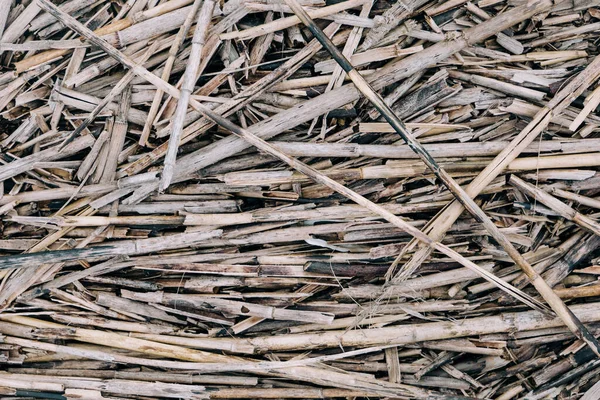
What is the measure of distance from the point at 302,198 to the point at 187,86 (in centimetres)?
60

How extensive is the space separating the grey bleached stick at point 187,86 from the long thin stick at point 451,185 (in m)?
0.31

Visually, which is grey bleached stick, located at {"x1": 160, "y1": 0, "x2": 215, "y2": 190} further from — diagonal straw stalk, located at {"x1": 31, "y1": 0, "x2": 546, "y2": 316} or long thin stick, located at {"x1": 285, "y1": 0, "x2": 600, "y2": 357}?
long thin stick, located at {"x1": 285, "y1": 0, "x2": 600, "y2": 357}

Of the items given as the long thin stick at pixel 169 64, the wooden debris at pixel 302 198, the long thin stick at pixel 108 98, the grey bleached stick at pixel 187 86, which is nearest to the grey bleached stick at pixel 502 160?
the wooden debris at pixel 302 198

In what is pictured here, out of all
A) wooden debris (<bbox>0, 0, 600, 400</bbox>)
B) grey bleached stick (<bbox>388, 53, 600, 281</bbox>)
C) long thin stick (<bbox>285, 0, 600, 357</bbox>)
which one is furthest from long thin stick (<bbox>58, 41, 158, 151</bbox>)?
grey bleached stick (<bbox>388, 53, 600, 281</bbox>)

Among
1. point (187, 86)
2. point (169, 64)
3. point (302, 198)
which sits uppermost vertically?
point (169, 64)

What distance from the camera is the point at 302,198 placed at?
2.38 metres

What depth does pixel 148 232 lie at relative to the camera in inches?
94.7

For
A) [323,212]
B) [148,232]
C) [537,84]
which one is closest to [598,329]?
[537,84]

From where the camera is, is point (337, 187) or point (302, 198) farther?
point (302, 198)

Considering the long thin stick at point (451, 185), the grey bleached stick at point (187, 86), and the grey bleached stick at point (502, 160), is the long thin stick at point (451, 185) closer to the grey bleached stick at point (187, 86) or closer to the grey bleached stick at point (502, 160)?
the grey bleached stick at point (502, 160)

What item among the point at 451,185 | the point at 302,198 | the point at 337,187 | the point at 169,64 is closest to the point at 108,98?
the point at 169,64

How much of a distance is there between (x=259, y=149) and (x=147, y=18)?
679mm

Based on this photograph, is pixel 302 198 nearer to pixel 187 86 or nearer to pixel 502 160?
pixel 187 86

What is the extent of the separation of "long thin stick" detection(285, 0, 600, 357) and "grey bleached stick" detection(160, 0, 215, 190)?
315mm
